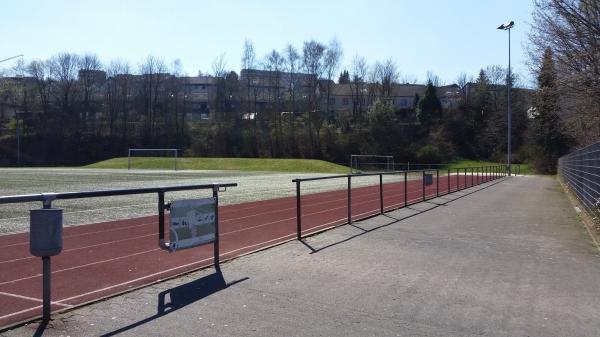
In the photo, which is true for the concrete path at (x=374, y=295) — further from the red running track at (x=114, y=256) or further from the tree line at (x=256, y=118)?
the tree line at (x=256, y=118)

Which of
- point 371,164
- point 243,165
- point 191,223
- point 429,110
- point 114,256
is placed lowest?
point 114,256

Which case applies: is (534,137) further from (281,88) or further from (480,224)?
(480,224)

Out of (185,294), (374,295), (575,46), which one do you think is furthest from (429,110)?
(185,294)

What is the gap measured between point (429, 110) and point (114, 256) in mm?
105108

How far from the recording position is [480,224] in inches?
518

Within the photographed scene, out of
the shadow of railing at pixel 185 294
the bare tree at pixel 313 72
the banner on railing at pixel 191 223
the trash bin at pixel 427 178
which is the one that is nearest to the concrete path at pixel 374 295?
the shadow of railing at pixel 185 294

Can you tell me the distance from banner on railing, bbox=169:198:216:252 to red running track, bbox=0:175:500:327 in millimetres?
489

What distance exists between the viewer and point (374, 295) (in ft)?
20.1

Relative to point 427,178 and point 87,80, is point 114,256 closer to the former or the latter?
point 427,178

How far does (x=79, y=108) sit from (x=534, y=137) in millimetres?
87265

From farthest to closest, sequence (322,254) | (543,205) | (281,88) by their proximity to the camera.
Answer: (281,88), (543,205), (322,254)

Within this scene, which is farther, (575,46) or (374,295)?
(575,46)

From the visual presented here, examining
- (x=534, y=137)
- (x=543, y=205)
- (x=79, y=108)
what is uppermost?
(x=79, y=108)

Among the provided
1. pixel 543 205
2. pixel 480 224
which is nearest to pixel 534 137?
pixel 543 205
